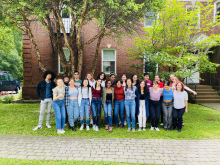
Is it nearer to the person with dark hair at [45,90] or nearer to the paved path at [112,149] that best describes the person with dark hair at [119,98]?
the paved path at [112,149]

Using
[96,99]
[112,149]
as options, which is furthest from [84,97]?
[112,149]

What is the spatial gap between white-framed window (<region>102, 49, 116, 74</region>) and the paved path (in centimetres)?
845

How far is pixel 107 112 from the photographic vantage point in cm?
568

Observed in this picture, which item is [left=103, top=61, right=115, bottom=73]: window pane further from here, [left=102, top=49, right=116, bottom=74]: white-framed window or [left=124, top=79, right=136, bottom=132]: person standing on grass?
[left=124, top=79, right=136, bottom=132]: person standing on grass

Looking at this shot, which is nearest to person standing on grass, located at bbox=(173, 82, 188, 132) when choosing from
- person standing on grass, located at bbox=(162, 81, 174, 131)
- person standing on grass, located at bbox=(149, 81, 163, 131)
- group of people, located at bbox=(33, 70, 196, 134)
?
group of people, located at bbox=(33, 70, 196, 134)

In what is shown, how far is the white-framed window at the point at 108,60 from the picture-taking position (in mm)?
12758

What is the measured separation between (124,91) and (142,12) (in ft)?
13.1

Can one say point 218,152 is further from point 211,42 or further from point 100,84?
point 211,42

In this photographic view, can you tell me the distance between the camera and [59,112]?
18.0 feet

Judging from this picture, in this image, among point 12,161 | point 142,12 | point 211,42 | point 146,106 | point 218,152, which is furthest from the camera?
point 211,42

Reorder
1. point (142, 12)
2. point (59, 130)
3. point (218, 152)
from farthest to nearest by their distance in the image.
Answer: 1. point (142, 12)
2. point (59, 130)
3. point (218, 152)

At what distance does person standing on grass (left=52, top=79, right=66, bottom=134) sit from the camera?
213 inches

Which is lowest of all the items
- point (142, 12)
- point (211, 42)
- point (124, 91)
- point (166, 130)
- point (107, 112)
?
point (166, 130)

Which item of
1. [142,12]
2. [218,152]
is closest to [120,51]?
[142,12]
